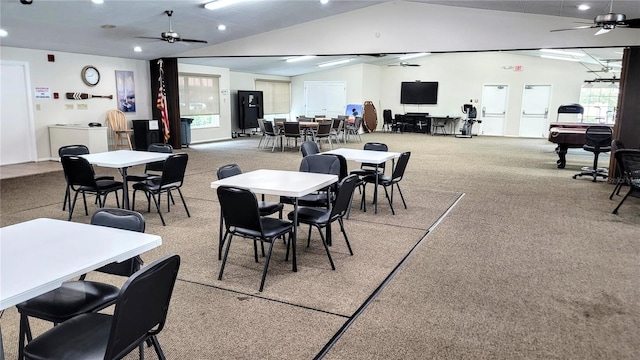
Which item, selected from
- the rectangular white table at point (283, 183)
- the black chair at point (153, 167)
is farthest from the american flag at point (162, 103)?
the rectangular white table at point (283, 183)

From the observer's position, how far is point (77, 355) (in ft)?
5.46

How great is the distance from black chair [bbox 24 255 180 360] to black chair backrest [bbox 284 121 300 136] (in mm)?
Result: 9772

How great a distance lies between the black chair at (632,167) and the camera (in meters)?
5.32

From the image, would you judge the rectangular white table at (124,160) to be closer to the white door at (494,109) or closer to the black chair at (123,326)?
the black chair at (123,326)

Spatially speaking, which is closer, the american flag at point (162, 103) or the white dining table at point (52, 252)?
the white dining table at point (52, 252)

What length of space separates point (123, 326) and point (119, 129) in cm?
1030

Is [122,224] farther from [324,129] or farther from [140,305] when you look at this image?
[324,129]

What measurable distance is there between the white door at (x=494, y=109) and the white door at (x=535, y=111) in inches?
27.3

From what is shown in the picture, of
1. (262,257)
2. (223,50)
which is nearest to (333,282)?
(262,257)

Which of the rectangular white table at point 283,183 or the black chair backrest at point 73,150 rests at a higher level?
the black chair backrest at point 73,150

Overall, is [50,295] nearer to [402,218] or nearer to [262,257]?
[262,257]

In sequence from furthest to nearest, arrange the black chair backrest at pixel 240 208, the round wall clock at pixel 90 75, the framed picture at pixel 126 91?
the framed picture at pixel 126 91 < the round wall clock at pixel 90 75 < the black chair backrest at pixel 240 208

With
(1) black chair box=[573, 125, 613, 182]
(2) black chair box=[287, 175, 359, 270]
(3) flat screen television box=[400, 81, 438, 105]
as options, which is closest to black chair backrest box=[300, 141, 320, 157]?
(2) black chair box=[287, 175, 359, 270]

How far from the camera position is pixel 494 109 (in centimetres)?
1727
